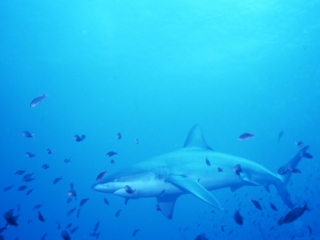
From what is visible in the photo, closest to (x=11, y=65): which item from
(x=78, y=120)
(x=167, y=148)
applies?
(x=78, y=120)

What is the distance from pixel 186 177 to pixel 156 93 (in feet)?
161

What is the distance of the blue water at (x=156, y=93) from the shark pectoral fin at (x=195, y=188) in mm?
4410

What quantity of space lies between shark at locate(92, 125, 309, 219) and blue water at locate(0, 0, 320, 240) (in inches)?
83.5

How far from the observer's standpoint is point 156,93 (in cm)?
5600

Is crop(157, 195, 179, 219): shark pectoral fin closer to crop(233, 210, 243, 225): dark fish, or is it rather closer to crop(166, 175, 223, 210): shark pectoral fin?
crop(166, 175, 223, 210): shark pectoral fin

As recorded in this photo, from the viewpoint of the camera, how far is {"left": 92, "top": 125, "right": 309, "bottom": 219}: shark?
675 cm

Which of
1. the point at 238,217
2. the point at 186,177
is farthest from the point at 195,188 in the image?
the point at 238,217

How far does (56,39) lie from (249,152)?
2716 inches

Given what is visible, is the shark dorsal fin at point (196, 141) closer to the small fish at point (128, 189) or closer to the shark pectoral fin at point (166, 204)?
the shark pectoral fin at point (166, 204)

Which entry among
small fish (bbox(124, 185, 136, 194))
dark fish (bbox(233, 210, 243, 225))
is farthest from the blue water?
small fish (bbox(124, 185, 136, 194))

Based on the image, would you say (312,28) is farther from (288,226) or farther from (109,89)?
(109,89)

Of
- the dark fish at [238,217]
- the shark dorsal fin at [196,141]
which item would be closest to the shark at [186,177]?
the shark dorsal fin at [196,141]

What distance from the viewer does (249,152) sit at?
83.6m

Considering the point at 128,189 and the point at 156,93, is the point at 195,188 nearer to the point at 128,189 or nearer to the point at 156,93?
the point at 128,189
